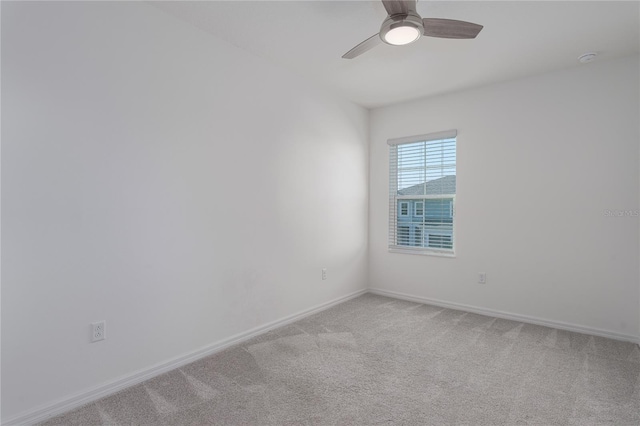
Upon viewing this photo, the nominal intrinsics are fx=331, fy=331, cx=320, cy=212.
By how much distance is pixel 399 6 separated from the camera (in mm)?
1866

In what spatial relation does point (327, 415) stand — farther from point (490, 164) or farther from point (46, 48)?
point (490, 164)

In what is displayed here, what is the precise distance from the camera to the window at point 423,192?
4.02 m

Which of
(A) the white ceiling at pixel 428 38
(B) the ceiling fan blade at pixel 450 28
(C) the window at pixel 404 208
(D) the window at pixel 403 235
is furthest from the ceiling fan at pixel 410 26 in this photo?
(D) the window at pixel 403 235

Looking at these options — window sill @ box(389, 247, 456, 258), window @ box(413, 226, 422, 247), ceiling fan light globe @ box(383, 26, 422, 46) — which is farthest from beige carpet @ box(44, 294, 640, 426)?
ceiling fan light globe @ box(383, 26, 422, 46)

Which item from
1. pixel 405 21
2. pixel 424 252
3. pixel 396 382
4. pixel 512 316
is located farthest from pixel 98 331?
pixel 512 316

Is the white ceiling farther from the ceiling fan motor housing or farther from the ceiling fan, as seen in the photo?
the ceiling fan motor housing

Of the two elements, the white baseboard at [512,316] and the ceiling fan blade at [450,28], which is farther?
the white baseboard at [512,316]

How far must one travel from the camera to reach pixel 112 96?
2.12m

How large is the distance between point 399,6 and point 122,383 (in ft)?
9.46

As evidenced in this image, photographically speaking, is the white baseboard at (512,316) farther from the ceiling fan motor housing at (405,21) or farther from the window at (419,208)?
the ceiling fan motor housing at (405,21)

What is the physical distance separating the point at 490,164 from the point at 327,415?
309cm

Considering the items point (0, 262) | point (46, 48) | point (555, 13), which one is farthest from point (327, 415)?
point (555, 13)

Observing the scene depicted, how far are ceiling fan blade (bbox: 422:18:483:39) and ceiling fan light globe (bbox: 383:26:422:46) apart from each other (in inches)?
3.0

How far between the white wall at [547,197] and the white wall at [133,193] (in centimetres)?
194
